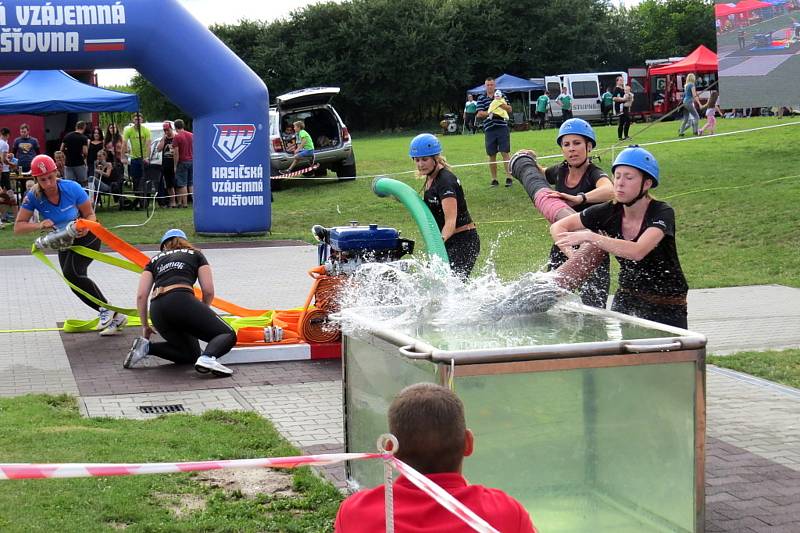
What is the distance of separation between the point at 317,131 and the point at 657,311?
21407 mm

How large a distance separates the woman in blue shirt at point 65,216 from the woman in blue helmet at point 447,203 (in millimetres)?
3768

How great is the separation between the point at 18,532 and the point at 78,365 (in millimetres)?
4331

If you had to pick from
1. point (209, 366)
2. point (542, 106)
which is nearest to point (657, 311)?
point (209, 366)

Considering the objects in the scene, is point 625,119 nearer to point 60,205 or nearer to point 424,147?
point 60,205

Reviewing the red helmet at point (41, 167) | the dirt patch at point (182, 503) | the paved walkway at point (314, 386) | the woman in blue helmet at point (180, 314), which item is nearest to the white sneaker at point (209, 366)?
the woman in blue helmet at point (180, 314)

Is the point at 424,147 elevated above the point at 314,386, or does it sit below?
Answer: above

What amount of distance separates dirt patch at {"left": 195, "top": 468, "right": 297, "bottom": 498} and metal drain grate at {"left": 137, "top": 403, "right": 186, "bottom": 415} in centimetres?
158

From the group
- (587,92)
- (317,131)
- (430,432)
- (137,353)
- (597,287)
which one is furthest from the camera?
(587,92)

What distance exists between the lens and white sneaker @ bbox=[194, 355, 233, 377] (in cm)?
859

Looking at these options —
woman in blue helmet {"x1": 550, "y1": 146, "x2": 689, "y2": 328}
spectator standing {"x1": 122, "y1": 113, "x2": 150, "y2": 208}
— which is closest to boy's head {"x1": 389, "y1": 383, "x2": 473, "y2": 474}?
woman in blue helmet {"x1": 550, "y1": 146, "x2": 689, "y2": 328}

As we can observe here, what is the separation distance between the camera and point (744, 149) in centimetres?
2300

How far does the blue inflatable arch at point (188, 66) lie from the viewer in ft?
53.9

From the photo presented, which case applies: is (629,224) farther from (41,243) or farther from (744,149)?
(744,149)

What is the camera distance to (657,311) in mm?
5742
